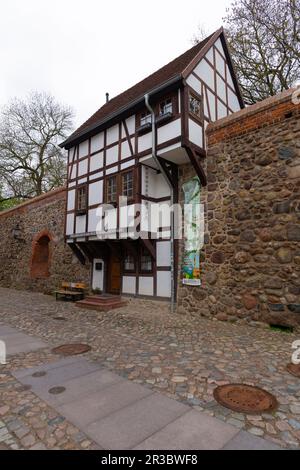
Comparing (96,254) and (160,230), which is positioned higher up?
(160,230)

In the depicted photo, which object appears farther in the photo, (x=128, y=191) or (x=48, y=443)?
(x=128, y=191)

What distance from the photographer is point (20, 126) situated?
67.7 feet

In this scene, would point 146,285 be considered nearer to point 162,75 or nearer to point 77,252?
point 77,252

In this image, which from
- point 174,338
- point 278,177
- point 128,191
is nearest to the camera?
point 174,338

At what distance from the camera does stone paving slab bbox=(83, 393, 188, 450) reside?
7.23 feet

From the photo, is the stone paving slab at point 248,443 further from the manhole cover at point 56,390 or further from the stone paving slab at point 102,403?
the manhole cover at point 56,390

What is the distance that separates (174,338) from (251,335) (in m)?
1.71

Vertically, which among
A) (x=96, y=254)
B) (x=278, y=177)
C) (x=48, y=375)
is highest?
(x=278, y=177)

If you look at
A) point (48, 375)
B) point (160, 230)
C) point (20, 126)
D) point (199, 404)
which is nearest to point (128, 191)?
point (160, 230)

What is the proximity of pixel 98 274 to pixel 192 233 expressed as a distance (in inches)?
185

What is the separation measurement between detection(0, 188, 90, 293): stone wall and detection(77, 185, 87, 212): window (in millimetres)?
2147

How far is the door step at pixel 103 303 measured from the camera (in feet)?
27.3

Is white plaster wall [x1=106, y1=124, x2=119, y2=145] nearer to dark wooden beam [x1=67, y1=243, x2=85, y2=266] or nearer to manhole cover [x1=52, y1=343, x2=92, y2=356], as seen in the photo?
dark wooden beam [x1=67, y1=243, x2=85, y2=266]
